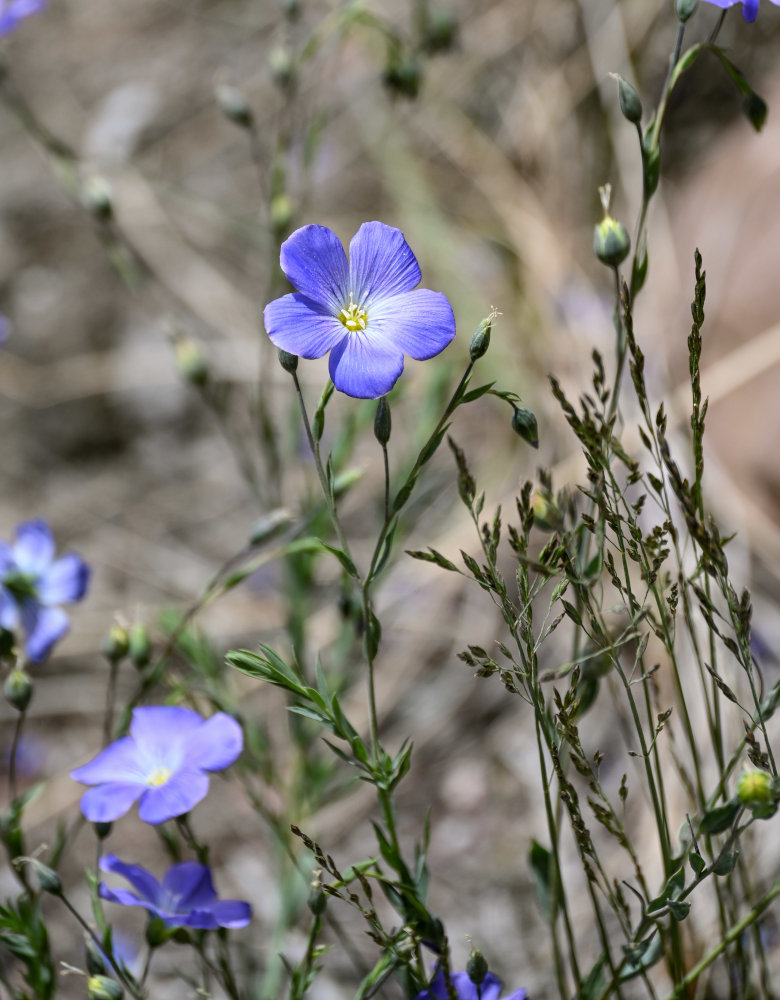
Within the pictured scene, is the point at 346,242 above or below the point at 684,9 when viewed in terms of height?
above

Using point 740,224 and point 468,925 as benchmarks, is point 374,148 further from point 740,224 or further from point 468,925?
point 468,925

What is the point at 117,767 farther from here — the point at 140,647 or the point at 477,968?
the point at 477,968

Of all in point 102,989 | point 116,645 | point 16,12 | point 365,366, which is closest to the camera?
point 365,366

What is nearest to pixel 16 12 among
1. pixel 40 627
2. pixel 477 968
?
pixel 40 627

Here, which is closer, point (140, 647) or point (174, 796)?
point (174, 796)

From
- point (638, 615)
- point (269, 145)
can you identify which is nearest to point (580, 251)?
point (269, 145)

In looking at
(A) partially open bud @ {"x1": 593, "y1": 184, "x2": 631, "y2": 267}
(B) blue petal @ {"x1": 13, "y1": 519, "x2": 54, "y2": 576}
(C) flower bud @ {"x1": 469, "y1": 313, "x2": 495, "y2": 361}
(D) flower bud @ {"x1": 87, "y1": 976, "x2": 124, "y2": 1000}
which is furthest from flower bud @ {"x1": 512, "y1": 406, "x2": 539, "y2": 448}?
(B) blue petal @ {"x1": 13, "y1": 519, "x2": 54, "y2": 576}

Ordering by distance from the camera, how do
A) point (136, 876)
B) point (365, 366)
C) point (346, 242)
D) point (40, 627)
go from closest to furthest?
point (365, 366), point (136, 876), point (40, 627), point (346, 242)
